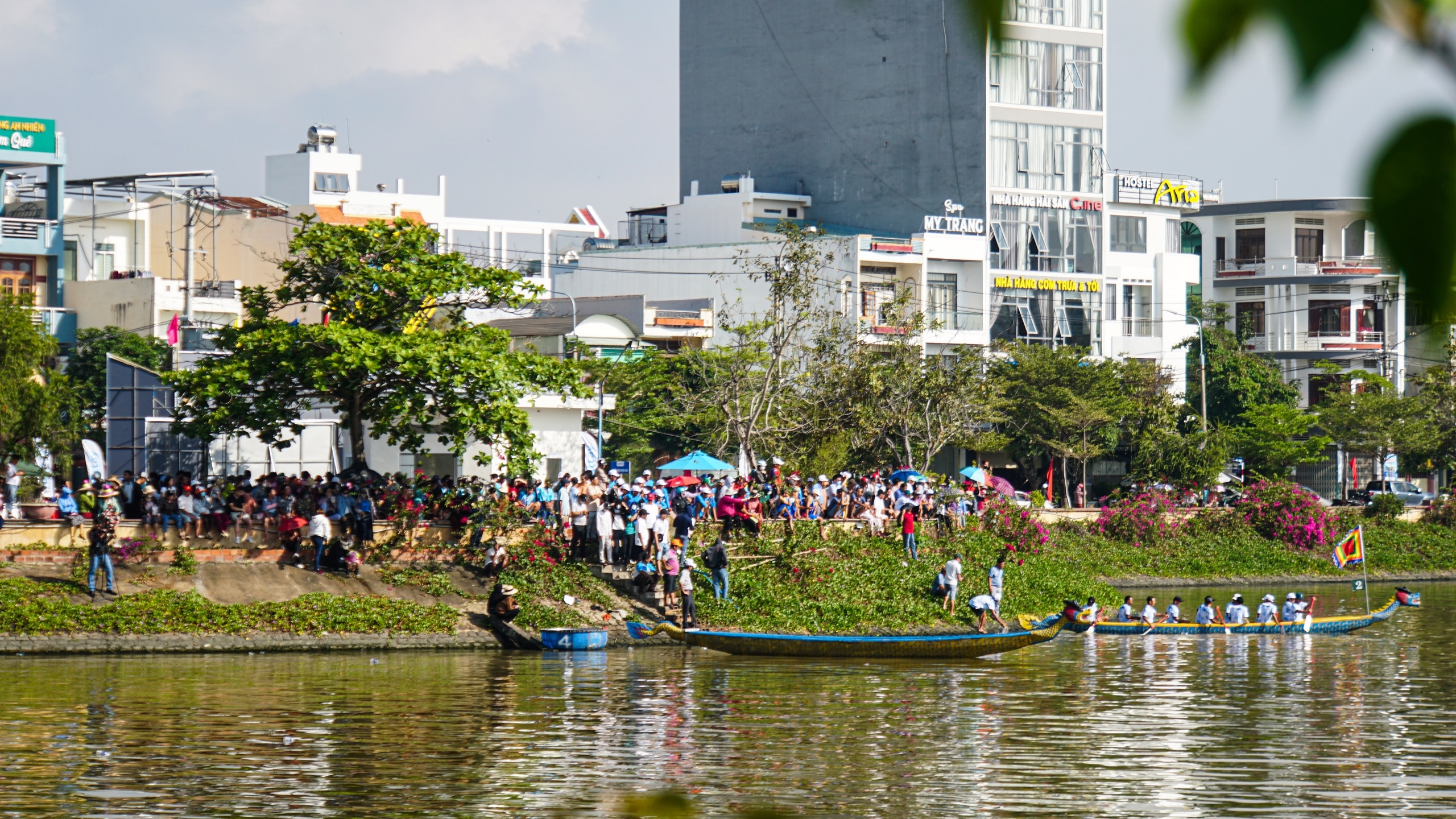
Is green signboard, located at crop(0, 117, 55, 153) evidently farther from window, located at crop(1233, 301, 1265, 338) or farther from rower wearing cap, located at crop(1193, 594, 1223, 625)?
window, located at crop(1233, 301, 1265, 338)

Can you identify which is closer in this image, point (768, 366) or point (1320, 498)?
point (768, 366)

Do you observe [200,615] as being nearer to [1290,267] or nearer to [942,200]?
[942,200]

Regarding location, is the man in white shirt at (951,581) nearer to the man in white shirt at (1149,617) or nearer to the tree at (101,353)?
the man in white shirt at (1149,617)

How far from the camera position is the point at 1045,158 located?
194ft

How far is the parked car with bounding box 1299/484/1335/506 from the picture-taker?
52.8m

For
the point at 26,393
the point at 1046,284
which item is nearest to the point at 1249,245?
the point at 1046,284

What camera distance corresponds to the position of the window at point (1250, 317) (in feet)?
211

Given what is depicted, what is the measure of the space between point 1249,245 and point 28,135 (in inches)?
1789

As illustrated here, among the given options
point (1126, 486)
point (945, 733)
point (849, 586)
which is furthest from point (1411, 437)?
point (945, 733)

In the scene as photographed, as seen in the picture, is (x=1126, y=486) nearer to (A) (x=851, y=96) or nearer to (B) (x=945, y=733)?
(A) (x=851, y=96)

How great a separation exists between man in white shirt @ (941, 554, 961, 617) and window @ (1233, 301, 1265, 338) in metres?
34.9

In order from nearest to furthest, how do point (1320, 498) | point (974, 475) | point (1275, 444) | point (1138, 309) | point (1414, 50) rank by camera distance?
1. point (1414, 50)
2. point (974, 475)
3. point (1275, 444)
4. point (1320, 498)
5. point (1138, 309)

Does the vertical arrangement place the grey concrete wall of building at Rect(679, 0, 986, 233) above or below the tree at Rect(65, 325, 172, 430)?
above

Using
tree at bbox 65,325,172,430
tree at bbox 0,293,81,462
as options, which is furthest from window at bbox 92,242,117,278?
tree at bbox 0,293,81,462
